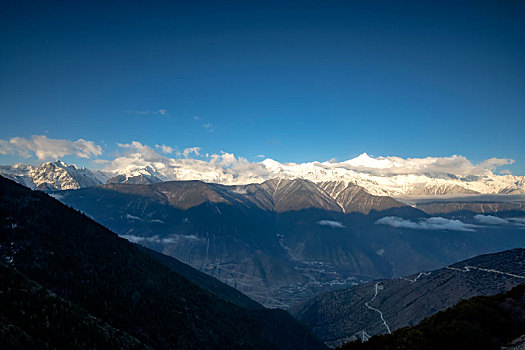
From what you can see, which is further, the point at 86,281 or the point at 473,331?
the point at 86,281

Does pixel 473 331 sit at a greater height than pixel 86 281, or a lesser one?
greater

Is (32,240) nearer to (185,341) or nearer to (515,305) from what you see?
(185,341)

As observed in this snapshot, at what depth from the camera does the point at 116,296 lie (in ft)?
537

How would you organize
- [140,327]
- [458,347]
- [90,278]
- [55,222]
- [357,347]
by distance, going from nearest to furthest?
[458,347] < [357,347] < [140,327] < [90,278] < [55,222]

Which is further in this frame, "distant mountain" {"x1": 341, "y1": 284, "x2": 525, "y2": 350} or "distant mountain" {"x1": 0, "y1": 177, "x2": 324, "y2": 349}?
"distant mountain" {"x1": 0, "y1": 177, "x2": 324, "y2": 349}

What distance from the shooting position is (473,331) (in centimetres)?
6131

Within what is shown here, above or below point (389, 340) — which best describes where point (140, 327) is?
below

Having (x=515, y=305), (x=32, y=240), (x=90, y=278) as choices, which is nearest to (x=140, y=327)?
(x=90, y=278)

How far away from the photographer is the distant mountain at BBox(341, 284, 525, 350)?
194 feet

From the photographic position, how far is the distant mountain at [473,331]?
59.2 meters

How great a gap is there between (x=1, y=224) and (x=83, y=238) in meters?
41.5

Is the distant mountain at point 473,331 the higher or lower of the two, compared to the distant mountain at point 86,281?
higher

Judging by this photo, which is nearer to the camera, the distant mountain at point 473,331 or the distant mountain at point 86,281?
the distant mountain at point 473,331

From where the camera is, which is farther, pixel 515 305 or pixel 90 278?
pixel 90 278
